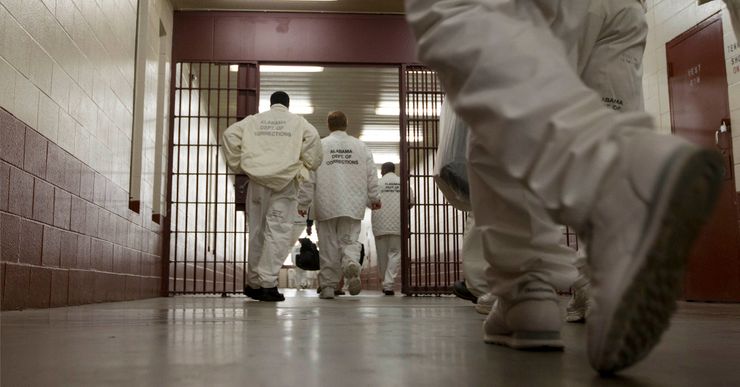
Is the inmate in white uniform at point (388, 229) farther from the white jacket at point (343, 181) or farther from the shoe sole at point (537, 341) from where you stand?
the shoe sole at point (537, 341)

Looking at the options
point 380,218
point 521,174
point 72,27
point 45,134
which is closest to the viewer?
point 521,174

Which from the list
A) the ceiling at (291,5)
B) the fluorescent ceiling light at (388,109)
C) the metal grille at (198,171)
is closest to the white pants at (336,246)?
the metal grille at (198,171)

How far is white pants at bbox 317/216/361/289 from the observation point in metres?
6.01

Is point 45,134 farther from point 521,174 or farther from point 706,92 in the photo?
point 706,92

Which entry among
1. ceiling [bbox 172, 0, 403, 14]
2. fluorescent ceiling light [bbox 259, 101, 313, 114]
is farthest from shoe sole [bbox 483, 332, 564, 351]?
fluorescent ceiling light [bbox 259, 101, 313, 114]

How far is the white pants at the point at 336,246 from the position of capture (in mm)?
6008

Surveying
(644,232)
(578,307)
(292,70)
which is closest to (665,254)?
(644,232)

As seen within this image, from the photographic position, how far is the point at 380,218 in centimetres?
817

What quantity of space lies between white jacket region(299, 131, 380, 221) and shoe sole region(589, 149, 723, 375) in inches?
206

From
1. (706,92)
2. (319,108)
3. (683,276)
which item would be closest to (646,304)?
(683,276)

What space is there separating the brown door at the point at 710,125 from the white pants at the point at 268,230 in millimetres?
3040

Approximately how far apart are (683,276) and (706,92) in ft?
17.0

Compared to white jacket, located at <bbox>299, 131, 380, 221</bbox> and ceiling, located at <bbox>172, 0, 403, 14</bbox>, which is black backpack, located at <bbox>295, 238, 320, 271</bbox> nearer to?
white jacket, located at <bbox>299, 131, 380, 221</bbox>

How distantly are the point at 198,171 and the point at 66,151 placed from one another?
470cm
